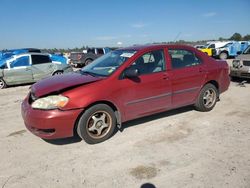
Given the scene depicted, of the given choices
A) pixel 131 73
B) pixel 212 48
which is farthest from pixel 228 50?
pixel 131 73

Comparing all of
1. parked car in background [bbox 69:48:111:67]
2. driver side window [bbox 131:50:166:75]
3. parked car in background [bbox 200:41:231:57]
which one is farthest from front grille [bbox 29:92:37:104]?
parked car in background [bbox 200:41:231:57]

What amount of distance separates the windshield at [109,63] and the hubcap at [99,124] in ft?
2.50

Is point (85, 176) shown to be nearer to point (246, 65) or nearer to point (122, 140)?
point (122, 140)

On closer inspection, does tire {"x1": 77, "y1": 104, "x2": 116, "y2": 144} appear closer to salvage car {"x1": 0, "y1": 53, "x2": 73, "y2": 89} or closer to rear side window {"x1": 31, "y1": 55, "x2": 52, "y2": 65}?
salvage car {"x1": 0, "y1": 53, "x2": 73, "y2": 89}

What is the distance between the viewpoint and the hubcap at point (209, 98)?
5.82 meters

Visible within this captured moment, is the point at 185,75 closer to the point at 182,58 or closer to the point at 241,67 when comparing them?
the point at 182,58

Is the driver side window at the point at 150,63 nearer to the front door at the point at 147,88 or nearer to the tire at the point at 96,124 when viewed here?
the front door at the point at 147,88

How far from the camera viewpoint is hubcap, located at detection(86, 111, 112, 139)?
4219 mm

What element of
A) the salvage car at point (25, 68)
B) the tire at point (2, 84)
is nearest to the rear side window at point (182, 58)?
the salvage car at point (25, 68)

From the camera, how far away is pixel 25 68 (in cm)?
1154

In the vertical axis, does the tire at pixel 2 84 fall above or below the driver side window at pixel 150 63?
below

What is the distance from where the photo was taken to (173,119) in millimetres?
5363

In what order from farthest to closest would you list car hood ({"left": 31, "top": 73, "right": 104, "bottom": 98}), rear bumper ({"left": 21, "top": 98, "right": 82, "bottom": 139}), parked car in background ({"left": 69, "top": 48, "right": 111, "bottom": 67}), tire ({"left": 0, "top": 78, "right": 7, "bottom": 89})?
parked car in background ({"left": 69, "top": 48, "right": 111, "bottom": 67}), tire ({"left": 0, "top": 78, "right": 7, "bottom": 89}), car hood ({"left": 31, "top": 73, "right": 104, "bottom": 98}), rear bumper ({"left": 21, "top": 98, "right": 82, "bottom": 139})

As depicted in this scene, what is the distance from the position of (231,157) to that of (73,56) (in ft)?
59.4
